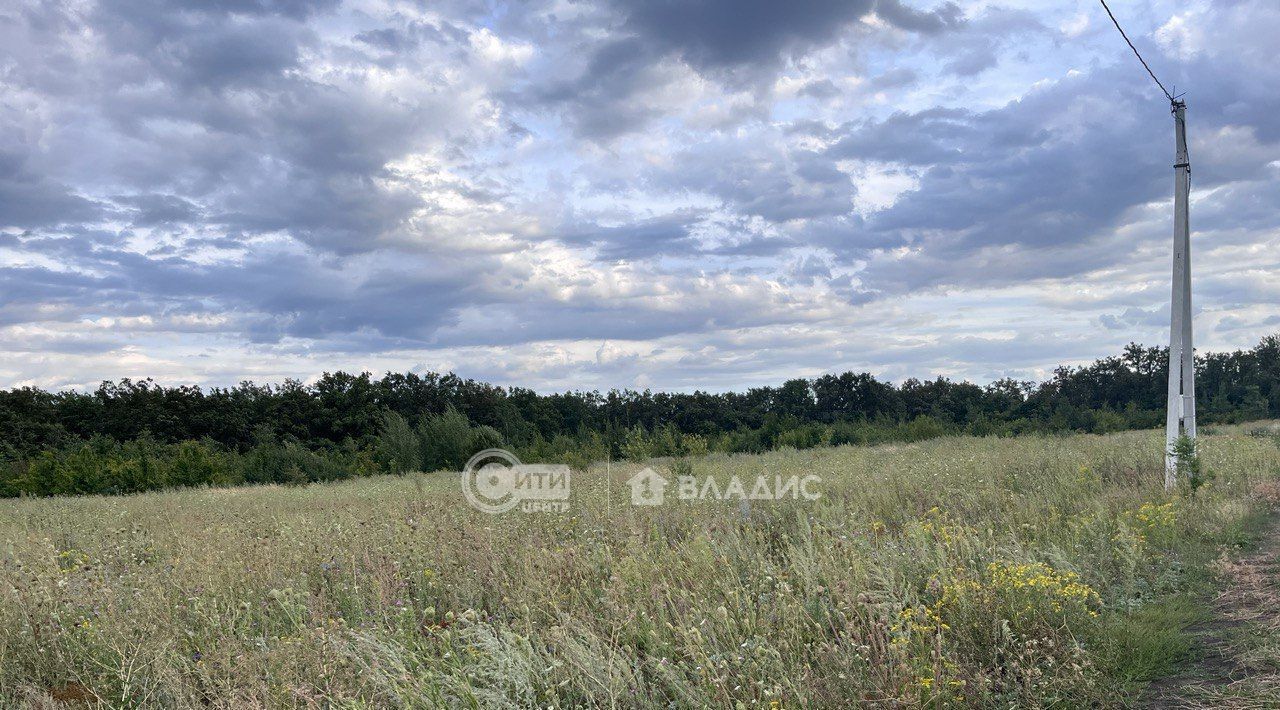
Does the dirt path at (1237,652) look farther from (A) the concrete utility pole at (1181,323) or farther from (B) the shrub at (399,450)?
(B) the shrub at (399,450)

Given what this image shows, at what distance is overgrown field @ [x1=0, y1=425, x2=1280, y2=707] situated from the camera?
4402 millimetres

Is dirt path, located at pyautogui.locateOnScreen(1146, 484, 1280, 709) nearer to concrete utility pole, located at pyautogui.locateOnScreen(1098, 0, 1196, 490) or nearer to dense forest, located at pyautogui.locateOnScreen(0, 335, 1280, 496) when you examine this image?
concrete utility pole, located at pyautogui.locateOnScreen(1098, 0, 1196, 490)

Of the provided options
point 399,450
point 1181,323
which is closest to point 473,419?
point 399,450

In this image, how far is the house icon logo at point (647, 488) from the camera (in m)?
10.7

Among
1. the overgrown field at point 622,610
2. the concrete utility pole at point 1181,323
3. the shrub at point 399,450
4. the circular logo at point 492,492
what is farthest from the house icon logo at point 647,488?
the shrub at point 399,450

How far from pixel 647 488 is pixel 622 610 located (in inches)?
270

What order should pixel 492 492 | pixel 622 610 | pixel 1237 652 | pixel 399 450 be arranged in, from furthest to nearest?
1. pixel 399 450
2. pixel 492 492
3. pixel 622 610
4. pixel 1237 652

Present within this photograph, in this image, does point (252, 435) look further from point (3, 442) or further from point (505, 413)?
point (505, 413)

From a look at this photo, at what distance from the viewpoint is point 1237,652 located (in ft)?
17.5

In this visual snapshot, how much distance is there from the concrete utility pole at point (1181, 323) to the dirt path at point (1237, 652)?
5.63 meters

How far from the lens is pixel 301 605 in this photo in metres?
6.09

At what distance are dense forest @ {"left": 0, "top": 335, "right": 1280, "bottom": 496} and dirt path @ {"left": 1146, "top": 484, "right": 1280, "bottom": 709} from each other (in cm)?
1889

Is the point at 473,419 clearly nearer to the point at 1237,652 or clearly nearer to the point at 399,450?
the point at 399,450

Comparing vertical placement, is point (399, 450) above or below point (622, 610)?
below
